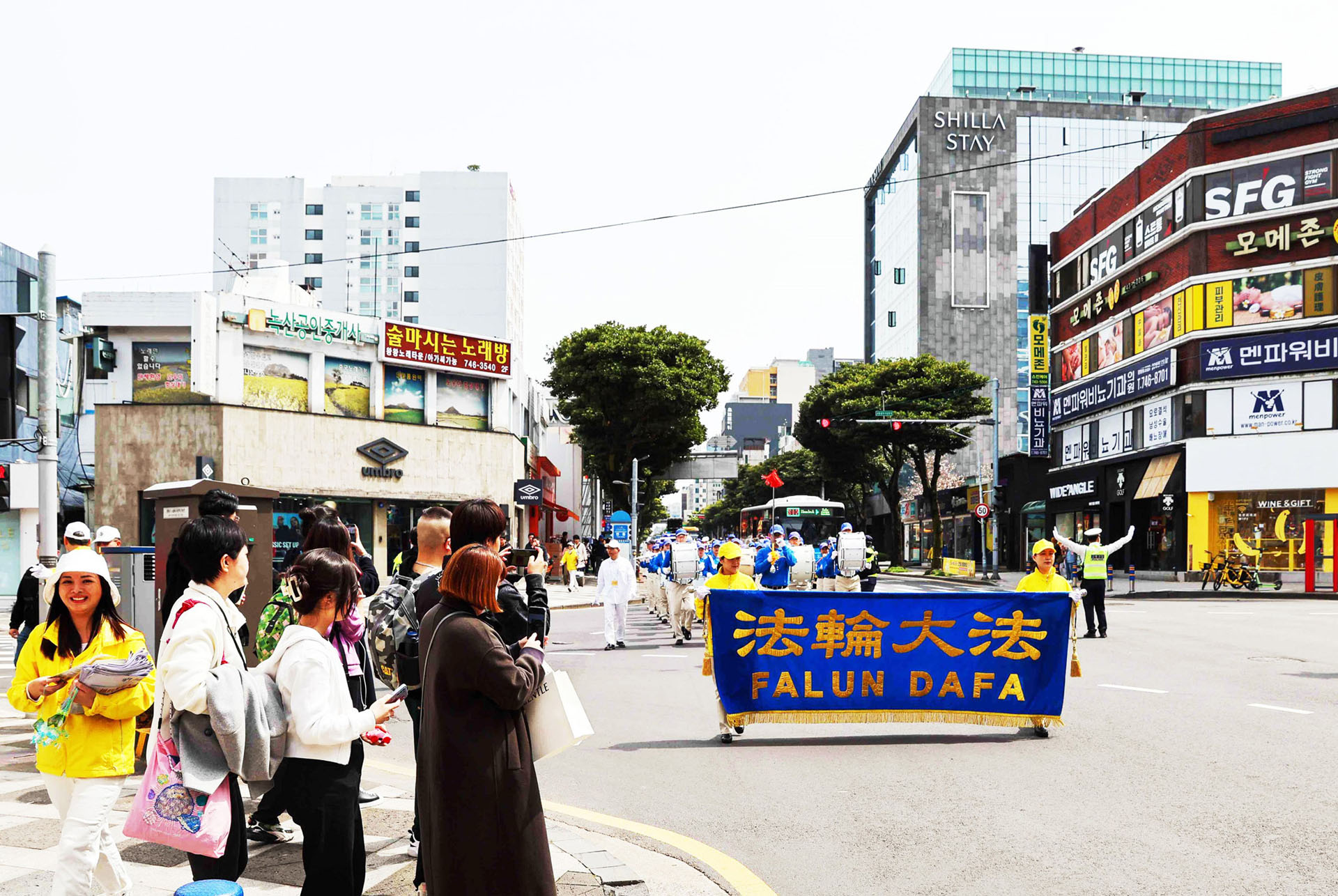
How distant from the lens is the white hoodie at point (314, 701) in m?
4.07

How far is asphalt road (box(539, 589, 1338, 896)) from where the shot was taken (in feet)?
→ 18.5

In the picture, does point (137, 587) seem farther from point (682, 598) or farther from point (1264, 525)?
point (1264, 525)

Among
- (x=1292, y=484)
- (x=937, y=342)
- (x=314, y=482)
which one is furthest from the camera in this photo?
(x=937, y=342)

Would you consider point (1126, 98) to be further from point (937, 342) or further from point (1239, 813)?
point (1239, 813)

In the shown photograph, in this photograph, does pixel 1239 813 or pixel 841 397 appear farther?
pixel 841 397

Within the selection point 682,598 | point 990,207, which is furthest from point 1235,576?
point 990,207

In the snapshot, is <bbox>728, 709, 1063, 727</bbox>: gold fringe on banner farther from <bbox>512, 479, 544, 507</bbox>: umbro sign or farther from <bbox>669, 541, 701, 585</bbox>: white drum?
<bbox>512, 479, 544, 507</bbox>: umbro sign

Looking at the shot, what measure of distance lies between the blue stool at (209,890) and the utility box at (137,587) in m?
7.63

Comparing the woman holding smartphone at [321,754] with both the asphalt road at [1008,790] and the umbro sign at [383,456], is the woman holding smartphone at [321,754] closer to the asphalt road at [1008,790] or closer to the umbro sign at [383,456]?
the asphalt road at [1008,790]

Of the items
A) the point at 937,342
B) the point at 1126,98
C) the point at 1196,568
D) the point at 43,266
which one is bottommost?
the point at 1196,568

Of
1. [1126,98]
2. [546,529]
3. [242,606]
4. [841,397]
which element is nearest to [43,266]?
[242,606]

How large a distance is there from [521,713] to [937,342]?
81.3 meters

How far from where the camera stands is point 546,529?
189 feet

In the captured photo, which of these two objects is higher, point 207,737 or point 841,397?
point 841,397
